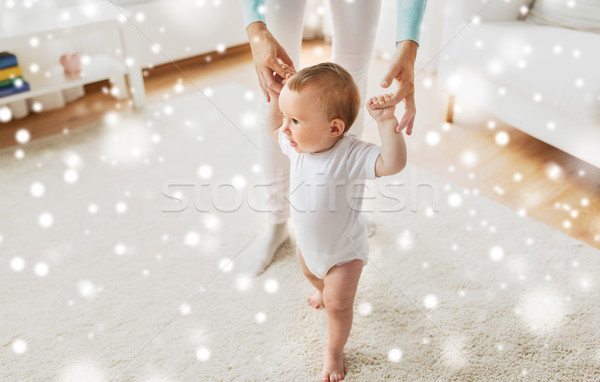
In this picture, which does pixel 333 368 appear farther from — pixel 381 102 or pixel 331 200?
pixel 381 102

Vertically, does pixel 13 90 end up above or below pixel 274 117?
below

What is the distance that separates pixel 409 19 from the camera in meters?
0.86

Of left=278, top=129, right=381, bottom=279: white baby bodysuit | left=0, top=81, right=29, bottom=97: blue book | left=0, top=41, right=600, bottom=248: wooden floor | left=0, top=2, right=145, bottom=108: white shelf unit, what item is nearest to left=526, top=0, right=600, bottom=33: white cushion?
left=0, top=41, right=600, bottom=248: wooden floor

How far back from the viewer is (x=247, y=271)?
1.19m

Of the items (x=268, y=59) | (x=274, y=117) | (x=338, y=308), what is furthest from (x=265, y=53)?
(x=338, y=308)

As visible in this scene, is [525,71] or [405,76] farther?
[525,71]

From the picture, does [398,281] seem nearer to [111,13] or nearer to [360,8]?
[360,8]

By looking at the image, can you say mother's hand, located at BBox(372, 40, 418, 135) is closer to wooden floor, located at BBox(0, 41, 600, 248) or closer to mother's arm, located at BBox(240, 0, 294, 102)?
mother's arm, located at BBox(240, 0, 294, 102)

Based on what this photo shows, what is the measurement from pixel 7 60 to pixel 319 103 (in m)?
1.46

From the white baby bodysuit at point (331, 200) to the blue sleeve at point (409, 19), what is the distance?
0.62ft

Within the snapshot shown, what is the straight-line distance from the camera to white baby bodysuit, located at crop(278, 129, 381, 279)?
2.65 ft

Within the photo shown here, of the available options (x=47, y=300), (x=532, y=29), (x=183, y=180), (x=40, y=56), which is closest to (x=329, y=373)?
(x=47, y=300)

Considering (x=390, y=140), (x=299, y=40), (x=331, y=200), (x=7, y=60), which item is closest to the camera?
(x=390, y=140)

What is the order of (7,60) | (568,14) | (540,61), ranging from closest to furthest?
(540,61)
(568,14)
(7,60)
